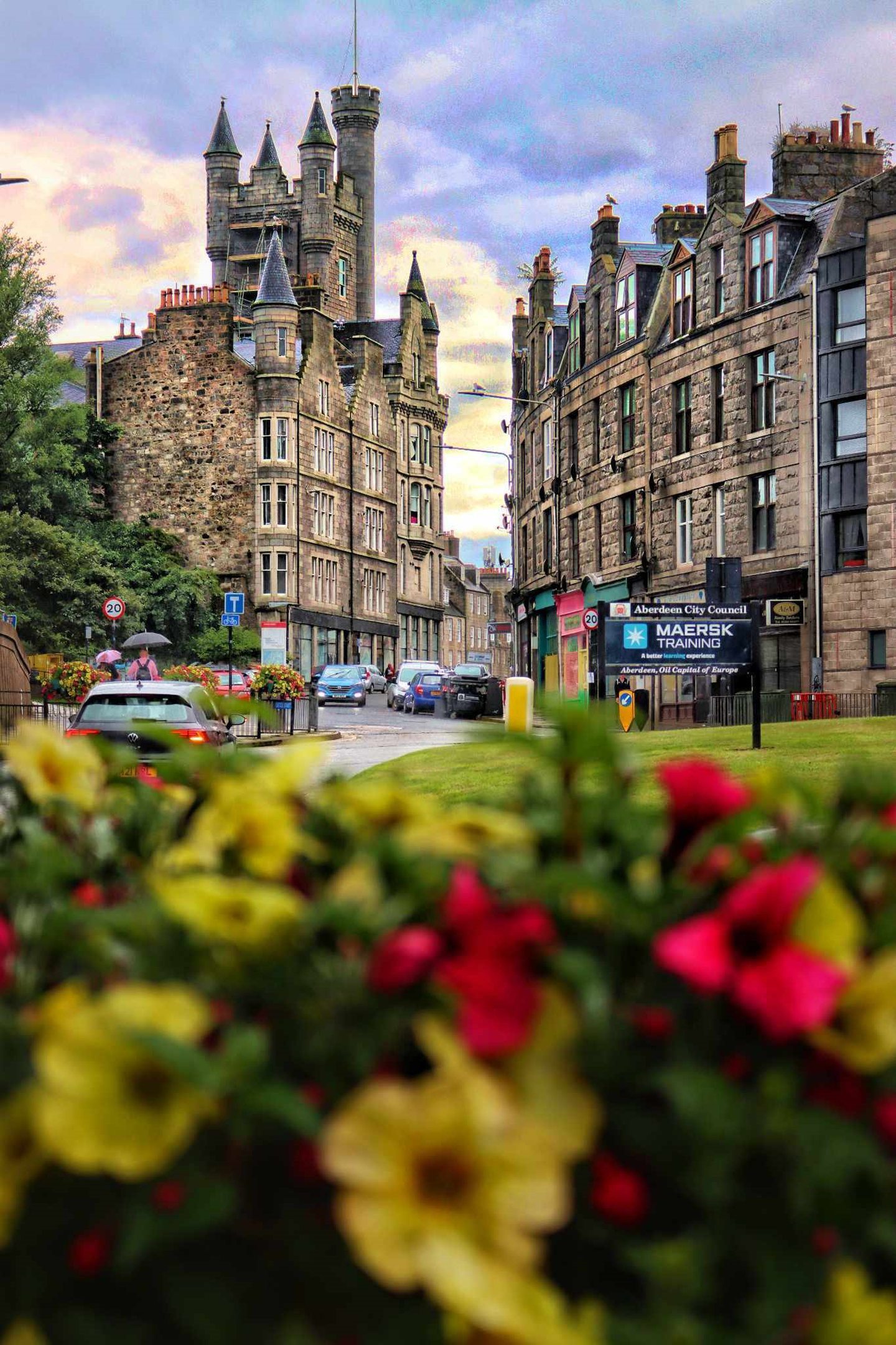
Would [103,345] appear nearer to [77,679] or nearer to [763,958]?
[77,679]

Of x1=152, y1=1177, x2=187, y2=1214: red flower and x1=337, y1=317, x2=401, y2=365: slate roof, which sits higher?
x1=337, y1=317, x2=401, y2=365: slate roof

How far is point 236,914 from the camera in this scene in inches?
45.9

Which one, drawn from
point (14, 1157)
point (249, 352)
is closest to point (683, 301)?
point (249, 352)

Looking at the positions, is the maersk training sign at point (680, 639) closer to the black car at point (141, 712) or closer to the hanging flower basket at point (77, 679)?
the black car at point (141, 712)

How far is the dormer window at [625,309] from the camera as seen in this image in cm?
4319

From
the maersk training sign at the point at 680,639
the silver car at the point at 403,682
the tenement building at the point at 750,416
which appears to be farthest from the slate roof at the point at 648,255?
the maersk training sign at the point at 680,639

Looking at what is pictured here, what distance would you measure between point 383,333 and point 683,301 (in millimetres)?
49585

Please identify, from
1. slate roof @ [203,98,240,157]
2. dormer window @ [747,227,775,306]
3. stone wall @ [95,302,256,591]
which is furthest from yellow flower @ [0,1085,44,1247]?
slate roof @ [203,98,240,157]

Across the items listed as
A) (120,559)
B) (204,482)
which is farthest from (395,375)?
(120,559)

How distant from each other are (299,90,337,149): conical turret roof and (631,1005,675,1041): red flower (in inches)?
3659

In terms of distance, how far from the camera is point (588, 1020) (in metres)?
1.06

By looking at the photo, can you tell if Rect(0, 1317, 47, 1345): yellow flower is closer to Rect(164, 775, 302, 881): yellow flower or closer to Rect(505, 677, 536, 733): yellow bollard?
Rect(164, 775, 302, 881): yellow flower

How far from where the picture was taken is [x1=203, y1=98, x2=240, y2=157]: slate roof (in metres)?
91.2

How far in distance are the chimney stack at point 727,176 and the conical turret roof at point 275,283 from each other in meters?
35.5
